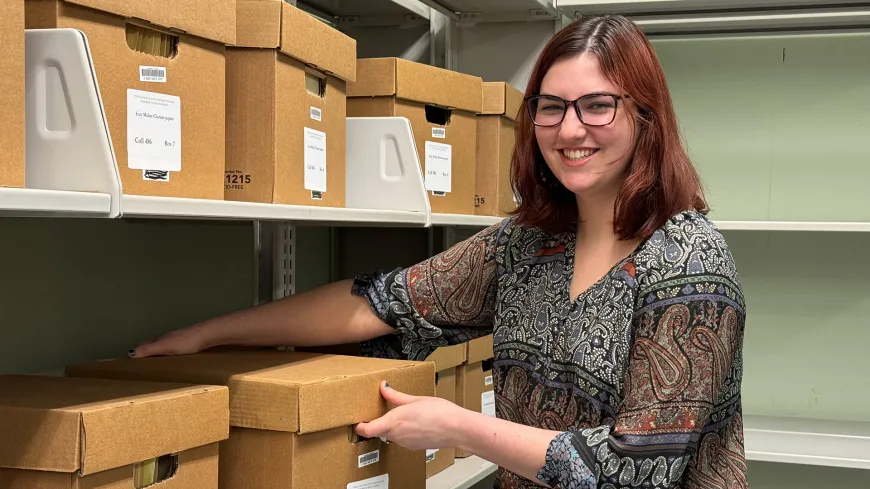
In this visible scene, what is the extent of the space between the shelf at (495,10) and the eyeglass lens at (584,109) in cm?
93

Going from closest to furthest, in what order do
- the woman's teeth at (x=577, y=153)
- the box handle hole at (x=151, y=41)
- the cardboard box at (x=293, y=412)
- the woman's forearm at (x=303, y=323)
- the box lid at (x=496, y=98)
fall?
the box handle hole at (x=151, y=41)
the cardboard box at (x=293, y=412)
the woman's teeth at (x=577, y=153)
the woman's forearm at (x=303, y=323)
the box lid at (x=496, y=98)

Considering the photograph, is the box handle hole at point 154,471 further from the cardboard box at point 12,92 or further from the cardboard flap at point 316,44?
the cardboard flap at point 316,44

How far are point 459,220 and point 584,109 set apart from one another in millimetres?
544

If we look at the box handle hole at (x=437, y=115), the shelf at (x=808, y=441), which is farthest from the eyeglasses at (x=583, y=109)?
the shelf at (x=808, y=441)

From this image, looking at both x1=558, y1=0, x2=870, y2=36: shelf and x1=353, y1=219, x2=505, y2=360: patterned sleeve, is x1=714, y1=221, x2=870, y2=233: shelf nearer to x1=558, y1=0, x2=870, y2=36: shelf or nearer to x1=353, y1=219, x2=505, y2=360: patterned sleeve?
x1=558, y1=0, x2=870, y2=36: shelf

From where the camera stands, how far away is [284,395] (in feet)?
4.08

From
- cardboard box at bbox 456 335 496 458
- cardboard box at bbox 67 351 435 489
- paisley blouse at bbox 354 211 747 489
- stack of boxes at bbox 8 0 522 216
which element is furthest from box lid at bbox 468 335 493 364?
cardboard box at bbox 67 351 435 489

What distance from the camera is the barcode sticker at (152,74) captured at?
1.08 m

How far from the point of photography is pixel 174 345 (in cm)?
153

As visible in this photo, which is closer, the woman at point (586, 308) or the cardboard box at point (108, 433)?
the cardboard box at point (108, 433)

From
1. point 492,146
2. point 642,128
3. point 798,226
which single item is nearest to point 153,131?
point 642,128

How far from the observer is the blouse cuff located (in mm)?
1319

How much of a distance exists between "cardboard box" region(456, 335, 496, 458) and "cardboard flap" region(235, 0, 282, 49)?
102cm

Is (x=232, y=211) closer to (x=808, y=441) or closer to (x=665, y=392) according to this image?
(x=665, y=392)
